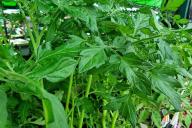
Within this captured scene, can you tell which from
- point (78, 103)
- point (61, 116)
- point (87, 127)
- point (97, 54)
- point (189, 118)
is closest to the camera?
point (61, 116)

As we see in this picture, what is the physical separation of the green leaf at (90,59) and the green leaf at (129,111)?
101mm

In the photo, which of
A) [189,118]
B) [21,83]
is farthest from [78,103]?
[189,118]

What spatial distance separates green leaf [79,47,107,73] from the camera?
44 cm

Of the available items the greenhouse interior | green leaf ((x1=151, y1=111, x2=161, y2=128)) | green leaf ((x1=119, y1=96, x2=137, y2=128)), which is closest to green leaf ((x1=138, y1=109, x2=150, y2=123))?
green leaf ((x1=151, y1=111, x2=161, y2=128))

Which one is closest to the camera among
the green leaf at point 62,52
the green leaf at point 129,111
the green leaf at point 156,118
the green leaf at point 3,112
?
the green leaf at point 3,112

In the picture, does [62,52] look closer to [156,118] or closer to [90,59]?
[90,59]

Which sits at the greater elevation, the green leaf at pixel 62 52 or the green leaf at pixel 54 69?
the green leaf at pixel 62 52

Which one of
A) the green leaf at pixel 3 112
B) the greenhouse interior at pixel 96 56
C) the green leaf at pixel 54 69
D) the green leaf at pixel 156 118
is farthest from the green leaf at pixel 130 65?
the green leaf at pixel 156 118

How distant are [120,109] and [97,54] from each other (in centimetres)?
12

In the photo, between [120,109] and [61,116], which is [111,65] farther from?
[61,116]

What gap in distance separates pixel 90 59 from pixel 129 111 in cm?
12

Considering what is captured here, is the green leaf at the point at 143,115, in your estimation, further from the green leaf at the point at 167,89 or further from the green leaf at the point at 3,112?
the green leaf at the point at 3,112

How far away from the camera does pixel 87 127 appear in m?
0.76

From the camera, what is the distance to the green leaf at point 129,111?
0.49 meters
